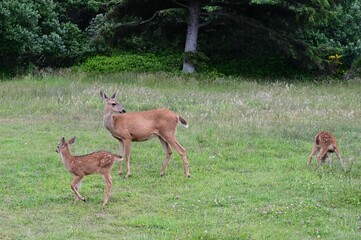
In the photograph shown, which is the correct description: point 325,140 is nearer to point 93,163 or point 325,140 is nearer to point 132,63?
point 93,163

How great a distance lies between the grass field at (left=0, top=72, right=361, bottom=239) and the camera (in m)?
9.66

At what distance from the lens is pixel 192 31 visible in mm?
25781

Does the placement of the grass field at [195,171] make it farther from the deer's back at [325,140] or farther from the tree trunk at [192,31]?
the tree trunk at [192,31]

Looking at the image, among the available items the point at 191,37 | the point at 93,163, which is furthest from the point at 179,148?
the point at 191,37

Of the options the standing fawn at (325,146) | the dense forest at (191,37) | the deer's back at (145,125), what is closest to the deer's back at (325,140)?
the standing fawn at (325,146)

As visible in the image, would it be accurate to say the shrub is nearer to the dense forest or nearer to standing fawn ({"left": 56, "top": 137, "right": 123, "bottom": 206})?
the dense forest

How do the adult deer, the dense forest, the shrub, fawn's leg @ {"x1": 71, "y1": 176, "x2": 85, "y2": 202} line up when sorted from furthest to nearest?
the shrub
the dense forest
the adult deer
fawn's leg @ {"x1": 71, "y1": 176, "x2": 85, "y2": 202}

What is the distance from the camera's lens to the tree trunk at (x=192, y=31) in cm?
2556

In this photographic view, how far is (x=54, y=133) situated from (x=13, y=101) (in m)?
3.58

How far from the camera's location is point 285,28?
27156mm

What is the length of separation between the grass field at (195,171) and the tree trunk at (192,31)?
13.4ft

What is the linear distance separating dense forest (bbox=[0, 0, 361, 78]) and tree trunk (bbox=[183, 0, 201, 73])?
3cm

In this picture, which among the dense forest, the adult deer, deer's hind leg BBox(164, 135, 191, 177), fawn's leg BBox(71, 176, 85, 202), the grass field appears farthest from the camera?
the dense forest

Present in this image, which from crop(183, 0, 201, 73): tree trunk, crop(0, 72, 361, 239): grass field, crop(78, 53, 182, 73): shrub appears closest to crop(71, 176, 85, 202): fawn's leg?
crop(0, 72, 361, 239): grass field
